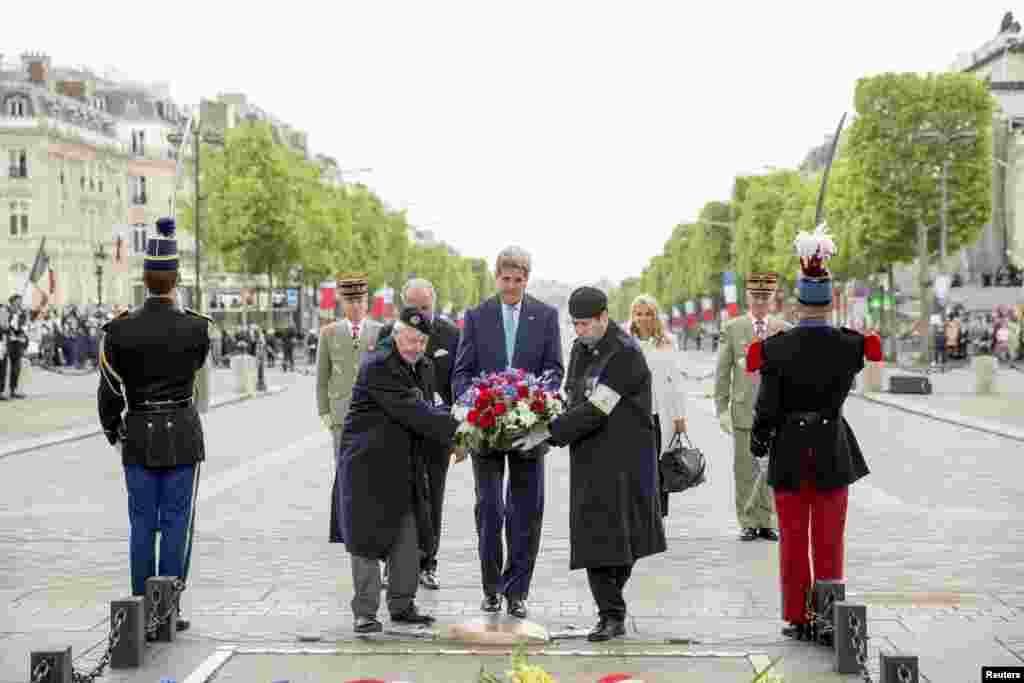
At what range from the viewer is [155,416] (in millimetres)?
8656

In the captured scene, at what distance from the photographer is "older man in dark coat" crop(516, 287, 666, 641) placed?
8.22 metres

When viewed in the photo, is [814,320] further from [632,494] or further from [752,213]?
[752,213]

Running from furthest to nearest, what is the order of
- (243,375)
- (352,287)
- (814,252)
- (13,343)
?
(243,375), (13,343), (352,287), (814,252)

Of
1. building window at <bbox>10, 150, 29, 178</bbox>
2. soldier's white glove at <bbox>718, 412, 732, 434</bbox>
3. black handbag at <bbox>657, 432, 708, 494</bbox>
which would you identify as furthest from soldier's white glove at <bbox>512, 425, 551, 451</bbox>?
building window at <bbox>10, 150, 29, 178</bbox>

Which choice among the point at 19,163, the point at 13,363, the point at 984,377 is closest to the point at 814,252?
the point at 984,377

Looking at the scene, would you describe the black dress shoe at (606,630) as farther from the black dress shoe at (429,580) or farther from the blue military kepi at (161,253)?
the blue military kepi at (161,253)

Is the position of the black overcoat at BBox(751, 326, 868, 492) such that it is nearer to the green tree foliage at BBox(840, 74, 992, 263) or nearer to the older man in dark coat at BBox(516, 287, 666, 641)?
the older man in dark coat at BBox(516, 287, 666, 641)

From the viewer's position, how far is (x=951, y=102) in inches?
2334

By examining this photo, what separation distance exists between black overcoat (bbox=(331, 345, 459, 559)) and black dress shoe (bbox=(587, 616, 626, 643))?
117 centimetres

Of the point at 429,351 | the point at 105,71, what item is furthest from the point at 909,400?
the point at 105,71

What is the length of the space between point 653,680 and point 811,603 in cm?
130

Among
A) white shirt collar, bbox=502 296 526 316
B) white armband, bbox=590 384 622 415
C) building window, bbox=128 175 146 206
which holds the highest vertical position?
building window, bbox=128 175 146 206

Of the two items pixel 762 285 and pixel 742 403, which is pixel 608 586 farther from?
pixel 762 285

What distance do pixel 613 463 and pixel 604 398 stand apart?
0.35 m
